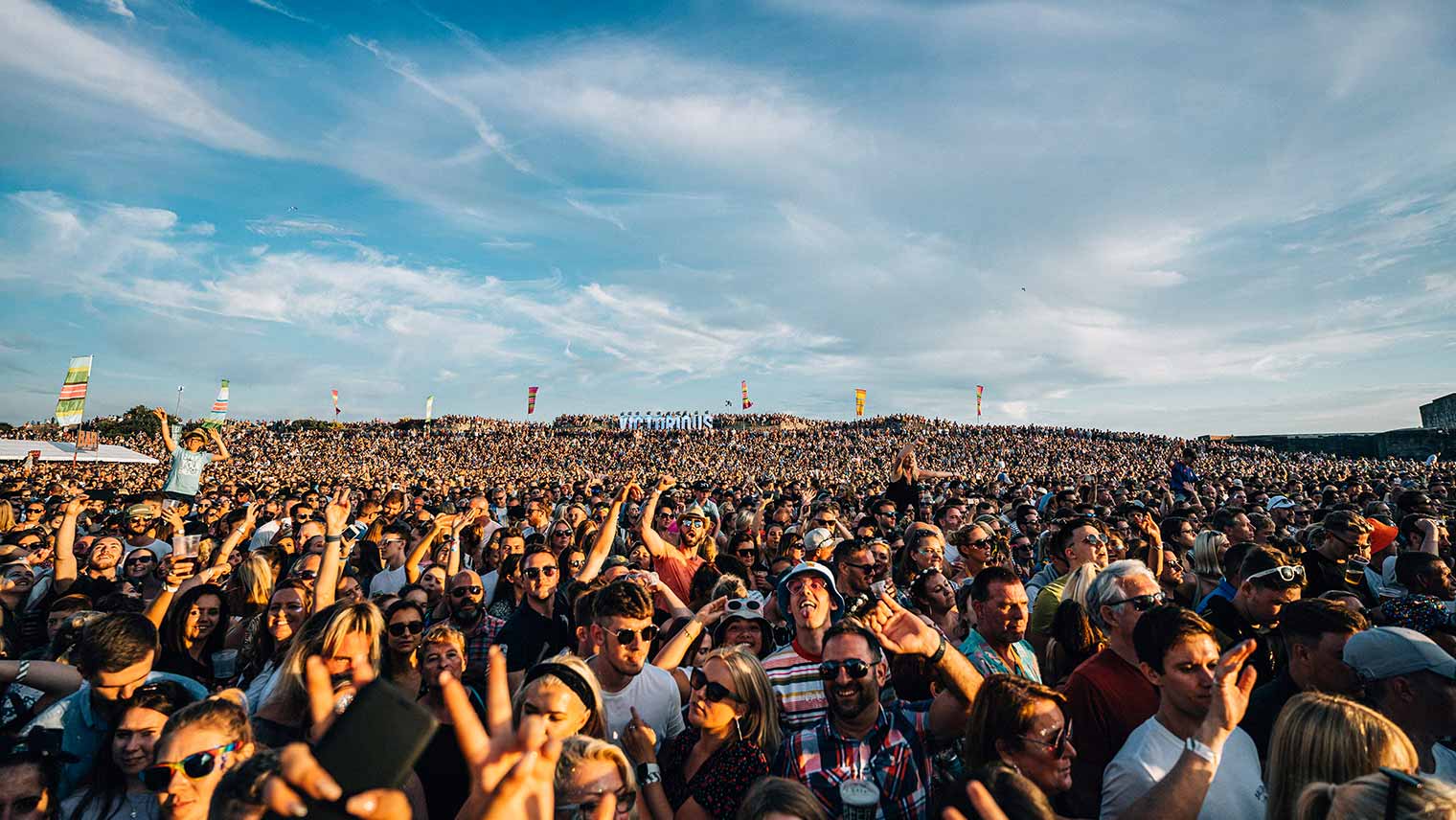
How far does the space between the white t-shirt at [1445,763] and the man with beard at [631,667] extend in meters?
3.20

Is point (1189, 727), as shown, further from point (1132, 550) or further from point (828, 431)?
point (828, 431)

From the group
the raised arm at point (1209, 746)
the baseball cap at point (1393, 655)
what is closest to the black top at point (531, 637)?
the raised arm at point (1209, 746)

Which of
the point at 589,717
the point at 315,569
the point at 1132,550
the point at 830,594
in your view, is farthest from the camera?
the point at 1132,550

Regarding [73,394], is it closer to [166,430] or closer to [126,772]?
[166,430]

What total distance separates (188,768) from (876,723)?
2623mm

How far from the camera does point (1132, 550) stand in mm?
6473

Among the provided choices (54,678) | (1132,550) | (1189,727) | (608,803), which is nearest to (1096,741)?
(1189,727)

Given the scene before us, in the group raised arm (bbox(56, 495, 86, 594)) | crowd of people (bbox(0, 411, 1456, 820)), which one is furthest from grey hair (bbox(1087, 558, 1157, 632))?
raised arm (bbox(56, 495, 86, 594))

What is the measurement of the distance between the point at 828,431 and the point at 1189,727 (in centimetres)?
5620

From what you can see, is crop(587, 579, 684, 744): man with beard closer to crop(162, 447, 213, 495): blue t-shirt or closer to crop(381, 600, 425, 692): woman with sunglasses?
crop(381, 600, 425, 692): woman with sunglasses

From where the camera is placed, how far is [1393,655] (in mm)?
2760

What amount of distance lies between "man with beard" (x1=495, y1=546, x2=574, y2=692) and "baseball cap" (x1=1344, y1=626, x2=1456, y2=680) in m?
4.25

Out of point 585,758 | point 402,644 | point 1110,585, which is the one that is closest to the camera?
point 585,758

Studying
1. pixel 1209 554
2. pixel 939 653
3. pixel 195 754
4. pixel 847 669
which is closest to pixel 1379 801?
pixel 939 653
